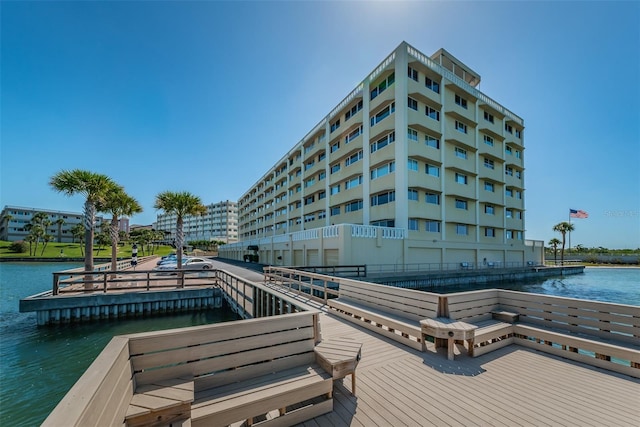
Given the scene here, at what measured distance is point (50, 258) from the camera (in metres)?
57.4

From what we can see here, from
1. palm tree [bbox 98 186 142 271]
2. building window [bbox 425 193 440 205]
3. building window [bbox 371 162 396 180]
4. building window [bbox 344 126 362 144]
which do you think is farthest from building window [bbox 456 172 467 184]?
palm tree [bbox 98 186 142 271]

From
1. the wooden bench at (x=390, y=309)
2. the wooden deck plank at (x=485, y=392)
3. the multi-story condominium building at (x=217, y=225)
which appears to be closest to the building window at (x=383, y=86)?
the wooden bench at (x=390, y=309)

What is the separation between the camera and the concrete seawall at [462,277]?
2047 centimetres

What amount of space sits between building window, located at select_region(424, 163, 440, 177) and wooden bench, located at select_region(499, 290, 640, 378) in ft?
70.5

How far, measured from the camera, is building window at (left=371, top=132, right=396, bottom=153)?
25562 mm

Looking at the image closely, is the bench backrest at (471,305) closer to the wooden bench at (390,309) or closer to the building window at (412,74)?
the wooden bench at (390,309)

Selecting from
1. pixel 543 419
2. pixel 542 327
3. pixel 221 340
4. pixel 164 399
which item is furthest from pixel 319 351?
pixel 542 327

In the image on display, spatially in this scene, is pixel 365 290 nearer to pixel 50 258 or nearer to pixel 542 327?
A: pixel 542 327

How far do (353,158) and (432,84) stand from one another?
1064 centimetres

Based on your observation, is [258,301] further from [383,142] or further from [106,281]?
[383,142]

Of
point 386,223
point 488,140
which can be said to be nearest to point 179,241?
point 386,223

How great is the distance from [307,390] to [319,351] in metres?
0.63

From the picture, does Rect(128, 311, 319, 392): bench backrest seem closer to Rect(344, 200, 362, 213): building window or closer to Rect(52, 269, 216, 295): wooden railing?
Rect(52, 269, 216, 295): wooden railing

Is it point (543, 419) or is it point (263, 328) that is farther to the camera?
point (263, 328)
